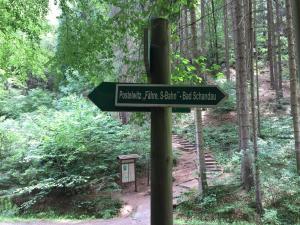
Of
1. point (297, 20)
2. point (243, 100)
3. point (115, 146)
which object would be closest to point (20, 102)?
point (115, 146)

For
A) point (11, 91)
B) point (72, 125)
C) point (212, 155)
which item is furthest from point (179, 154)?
point (11, 91)

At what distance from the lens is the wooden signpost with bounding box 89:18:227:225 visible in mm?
2252

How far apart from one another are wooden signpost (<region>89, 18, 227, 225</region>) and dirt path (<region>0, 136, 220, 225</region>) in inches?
267

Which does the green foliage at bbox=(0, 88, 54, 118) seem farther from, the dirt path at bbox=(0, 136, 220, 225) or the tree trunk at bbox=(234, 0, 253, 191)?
the tree trunk at bbox=(234, 0, 253, 191)

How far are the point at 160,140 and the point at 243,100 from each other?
8216 millimetres

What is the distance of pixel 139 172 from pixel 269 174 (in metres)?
5.56

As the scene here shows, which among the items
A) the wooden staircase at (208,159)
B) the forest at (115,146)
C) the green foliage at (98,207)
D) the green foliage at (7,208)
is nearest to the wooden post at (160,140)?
the forest at (115,146)

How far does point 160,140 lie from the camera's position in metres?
2.29

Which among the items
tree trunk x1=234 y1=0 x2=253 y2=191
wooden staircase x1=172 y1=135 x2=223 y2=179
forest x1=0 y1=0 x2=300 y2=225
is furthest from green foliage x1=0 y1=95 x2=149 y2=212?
tree trunk x1=234 y1=0 x2=253 y2=191

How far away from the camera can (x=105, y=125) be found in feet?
48.1

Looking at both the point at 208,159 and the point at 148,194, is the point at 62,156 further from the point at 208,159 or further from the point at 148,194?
the point at 208,159

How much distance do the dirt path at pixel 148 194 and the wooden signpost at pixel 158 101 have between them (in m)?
6.78

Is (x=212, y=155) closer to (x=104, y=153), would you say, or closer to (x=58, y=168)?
(x=104, y=153)

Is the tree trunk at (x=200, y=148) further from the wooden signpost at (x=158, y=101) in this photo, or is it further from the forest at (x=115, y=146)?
the wooden signpost at (x=158, y=101)
